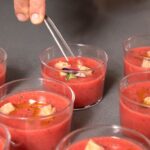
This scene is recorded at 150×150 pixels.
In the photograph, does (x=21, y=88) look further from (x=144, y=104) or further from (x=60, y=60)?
(x=144, y=104)

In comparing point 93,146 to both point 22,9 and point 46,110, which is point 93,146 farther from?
point 22,9

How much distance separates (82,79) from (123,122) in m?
0.24

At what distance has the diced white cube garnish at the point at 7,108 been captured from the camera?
1.30 m

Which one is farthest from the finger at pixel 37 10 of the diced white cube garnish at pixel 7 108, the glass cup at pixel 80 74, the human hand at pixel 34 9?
the diced white cube garnish at pixel 7 108

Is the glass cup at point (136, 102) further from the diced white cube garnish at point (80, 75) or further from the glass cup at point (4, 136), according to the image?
the glass cup at point (4, 136)

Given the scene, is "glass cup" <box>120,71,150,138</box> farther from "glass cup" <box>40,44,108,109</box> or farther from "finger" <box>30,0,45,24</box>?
"finger" <box>30,0,45,24</box>

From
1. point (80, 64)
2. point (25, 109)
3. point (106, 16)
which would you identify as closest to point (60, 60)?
point (80, 64)

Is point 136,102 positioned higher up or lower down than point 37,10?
lower down

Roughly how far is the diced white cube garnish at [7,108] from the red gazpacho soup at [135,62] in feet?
1.78

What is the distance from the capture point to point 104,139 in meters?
1.20

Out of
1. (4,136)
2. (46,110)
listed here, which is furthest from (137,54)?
(4,136)

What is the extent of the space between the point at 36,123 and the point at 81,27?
0.99 meters

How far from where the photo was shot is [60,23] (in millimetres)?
2113

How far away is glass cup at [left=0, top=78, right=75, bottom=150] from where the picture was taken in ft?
4.02
